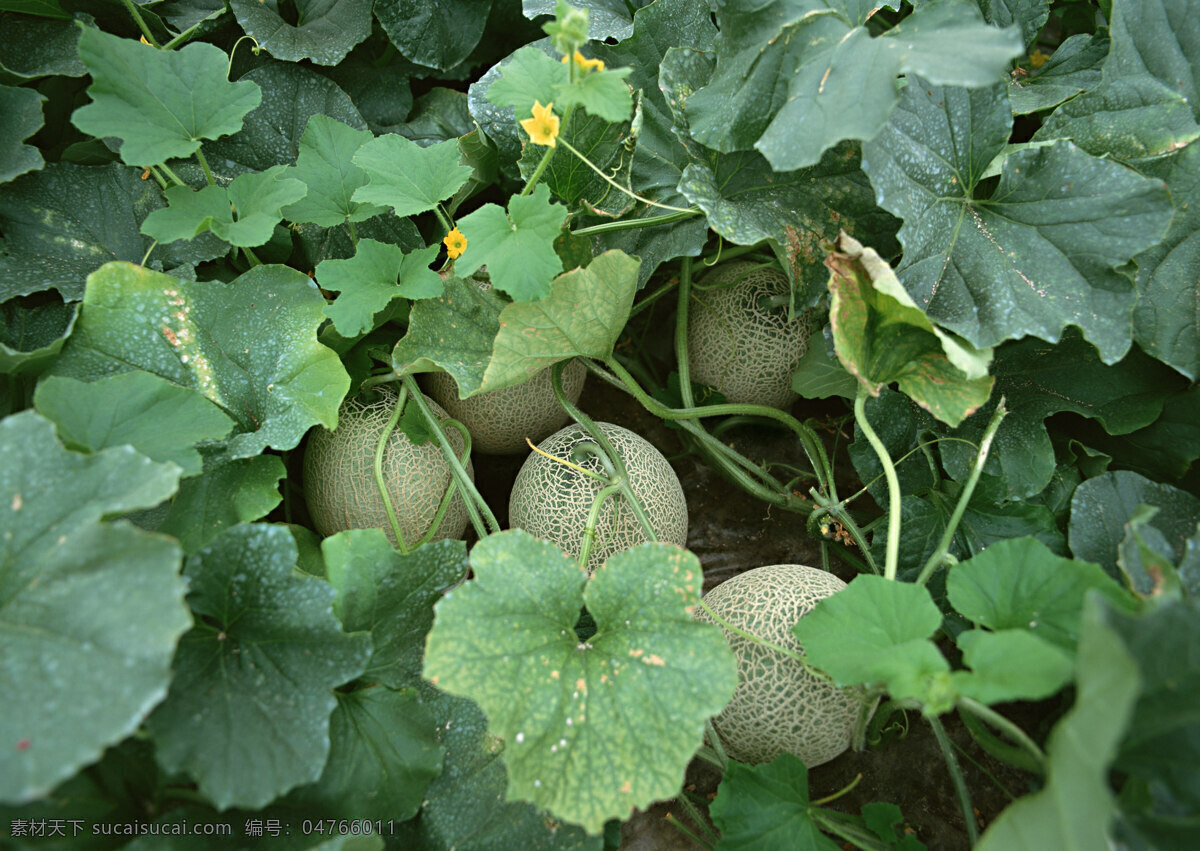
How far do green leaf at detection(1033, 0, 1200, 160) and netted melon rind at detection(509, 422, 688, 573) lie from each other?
29.0 inches

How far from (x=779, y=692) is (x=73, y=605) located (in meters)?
0.78

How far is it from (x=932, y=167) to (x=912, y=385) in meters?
0.30

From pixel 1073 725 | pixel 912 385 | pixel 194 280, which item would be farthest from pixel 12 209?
pixel 1073 725

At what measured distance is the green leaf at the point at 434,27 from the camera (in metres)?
1.39

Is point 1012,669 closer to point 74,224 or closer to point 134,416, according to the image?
point 134,416

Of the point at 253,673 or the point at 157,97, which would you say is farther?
the point at 157,97

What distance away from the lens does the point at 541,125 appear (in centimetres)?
99

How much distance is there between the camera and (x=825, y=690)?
3.30ft

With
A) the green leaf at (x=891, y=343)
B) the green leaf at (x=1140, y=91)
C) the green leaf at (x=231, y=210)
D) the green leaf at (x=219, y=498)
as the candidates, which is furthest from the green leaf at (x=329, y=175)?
the green leaf at (x=1140, y=91)

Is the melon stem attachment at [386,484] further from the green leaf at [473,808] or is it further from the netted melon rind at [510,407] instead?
the green leaf at [473,808]

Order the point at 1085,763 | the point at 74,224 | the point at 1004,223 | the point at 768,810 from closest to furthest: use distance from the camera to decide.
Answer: the point at 1085,763
the point at 768,810
the point at 1004,223
the point at 74,224

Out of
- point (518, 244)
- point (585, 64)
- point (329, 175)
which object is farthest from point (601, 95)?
point (329, 175)

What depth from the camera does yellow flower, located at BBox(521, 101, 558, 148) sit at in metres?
0.99

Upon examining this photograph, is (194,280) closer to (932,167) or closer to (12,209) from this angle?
(12,209)
